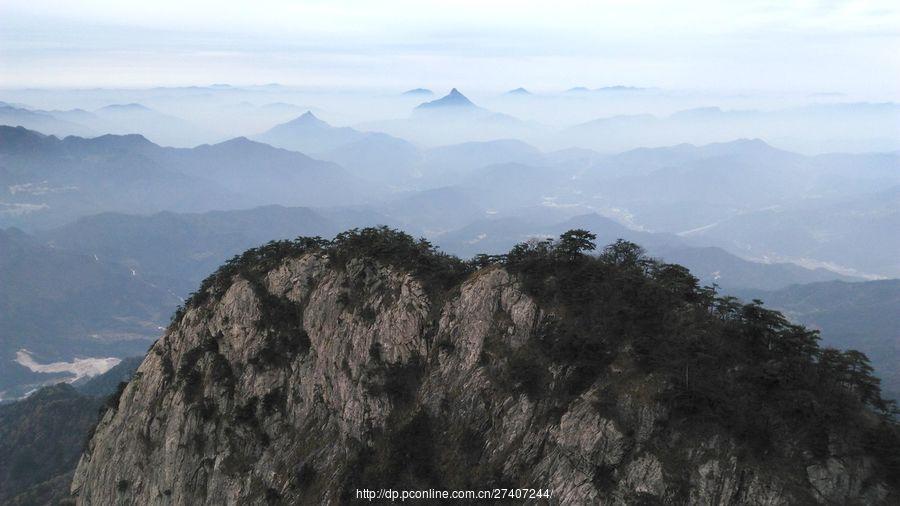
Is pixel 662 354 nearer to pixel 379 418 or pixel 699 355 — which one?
pixel 699 355

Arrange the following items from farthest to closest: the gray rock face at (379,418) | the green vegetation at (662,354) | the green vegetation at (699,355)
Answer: the gray rock face at (379,418) < the green vegetation at (662,354) < the green vegetation at (699,355)

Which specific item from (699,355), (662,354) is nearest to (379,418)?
(662,354)

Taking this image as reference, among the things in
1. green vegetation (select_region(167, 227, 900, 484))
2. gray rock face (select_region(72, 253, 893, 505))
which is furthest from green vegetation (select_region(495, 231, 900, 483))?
gray rock face (select_region(72, 253, 893, 505))

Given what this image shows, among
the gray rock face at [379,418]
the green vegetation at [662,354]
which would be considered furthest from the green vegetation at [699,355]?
the gray rock face at [379,418]

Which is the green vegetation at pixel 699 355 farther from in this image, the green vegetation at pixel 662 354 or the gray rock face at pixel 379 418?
the gray rock face at pixel 379 418

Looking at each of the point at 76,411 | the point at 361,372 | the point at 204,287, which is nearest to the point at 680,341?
the point at 361,372

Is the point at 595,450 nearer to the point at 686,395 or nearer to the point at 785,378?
the point at 686,395

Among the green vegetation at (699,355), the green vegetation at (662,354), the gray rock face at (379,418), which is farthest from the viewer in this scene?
the gray rock face at (379,418)

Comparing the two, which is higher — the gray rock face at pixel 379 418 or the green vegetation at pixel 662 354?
the green vegetation at pixel 662 354
